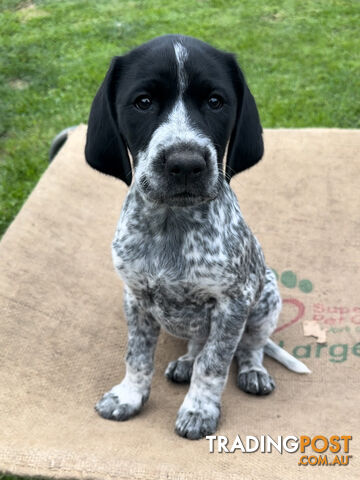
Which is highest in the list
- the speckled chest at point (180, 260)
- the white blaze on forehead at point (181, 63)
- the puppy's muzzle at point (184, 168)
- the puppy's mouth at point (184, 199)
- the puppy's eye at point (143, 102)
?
the white blaze on forehead at point (181, 63)

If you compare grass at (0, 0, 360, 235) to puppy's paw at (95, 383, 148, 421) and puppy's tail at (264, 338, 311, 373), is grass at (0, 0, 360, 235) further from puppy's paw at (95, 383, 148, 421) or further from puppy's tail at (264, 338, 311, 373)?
puppy's tail at (264, 338, 311, 373)

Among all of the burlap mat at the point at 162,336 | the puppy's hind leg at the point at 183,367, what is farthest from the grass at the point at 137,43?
the puppy's hind leg at the point at 183,367

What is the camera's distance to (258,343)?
3.39m

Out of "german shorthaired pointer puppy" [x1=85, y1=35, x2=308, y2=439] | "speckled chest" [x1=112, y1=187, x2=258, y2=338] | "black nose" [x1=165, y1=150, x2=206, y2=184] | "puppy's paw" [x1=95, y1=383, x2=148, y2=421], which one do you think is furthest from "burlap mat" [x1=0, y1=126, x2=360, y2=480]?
"black nose" [x1=165, y1=150, x2=206, y2=184]

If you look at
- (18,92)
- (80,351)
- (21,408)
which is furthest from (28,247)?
(18,92)

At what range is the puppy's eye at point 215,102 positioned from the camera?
101 inches

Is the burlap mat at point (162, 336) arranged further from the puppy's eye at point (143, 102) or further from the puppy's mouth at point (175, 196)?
the puppy's eye at point (143, 102)

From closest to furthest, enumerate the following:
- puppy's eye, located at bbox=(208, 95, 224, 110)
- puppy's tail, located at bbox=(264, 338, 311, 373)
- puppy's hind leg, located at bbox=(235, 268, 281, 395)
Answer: puppy's eye, located at bbox=(208, 95, 224, 110) → puppy's hind leg, located at bbox=(235, 268, 281, 395) → puppy's tail, located at bbox=(264, 338, 311, 373)

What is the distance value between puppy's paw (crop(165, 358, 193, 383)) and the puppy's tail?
498 mm

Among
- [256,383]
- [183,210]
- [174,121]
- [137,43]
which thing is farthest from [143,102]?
[137,43]

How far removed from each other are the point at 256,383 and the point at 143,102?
164cm

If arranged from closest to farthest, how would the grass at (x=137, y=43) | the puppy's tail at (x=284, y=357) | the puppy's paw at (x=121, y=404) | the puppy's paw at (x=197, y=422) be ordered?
the puppy's paw at (x=197, y=422)
the puppy's paw at (x=121, y=404)
the puppy's tail at (x=284, y=357)
the grass at (x=137, y=43)

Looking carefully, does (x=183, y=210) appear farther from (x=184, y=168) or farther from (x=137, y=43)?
(x=137, y=43)

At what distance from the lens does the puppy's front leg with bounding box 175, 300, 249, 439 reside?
2.89 metres
